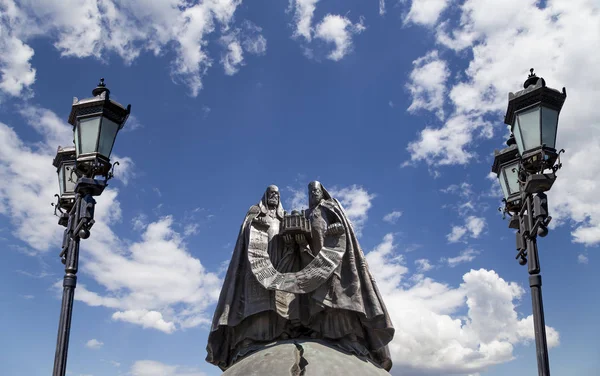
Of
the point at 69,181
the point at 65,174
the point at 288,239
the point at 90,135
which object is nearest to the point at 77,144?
the point at 90,135

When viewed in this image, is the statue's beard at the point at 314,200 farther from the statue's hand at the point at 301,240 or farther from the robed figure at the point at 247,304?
the statue's hand at the point at 301,240

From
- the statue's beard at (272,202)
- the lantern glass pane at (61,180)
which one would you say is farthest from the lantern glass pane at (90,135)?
the statue's beard at (272,202)

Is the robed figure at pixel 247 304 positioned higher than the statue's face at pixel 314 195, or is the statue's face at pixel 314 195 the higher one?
the statue's face at pixel 314 195

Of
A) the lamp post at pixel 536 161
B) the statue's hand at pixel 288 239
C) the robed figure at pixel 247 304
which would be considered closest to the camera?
the lamp post at pixel 536 161

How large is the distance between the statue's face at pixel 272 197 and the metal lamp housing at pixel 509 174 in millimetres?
4119

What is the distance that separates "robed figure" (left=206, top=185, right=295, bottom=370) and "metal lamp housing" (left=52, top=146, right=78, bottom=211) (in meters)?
3.05

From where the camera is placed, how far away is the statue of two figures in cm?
995

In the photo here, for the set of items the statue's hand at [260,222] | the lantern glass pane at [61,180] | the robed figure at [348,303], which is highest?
the lantern glass pane at [61,180]

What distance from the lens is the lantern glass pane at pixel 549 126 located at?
8.05 metres

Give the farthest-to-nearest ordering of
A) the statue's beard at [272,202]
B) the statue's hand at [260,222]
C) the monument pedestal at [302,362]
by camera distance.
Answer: the statue's beard at [272,202] < the statue's hand at [260,222] < the monument pedestal at [302,362]

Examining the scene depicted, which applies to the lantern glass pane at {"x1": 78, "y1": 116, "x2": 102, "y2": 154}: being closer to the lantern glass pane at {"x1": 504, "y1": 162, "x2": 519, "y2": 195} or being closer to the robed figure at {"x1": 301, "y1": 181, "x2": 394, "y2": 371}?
the robed figure at {"x1": 301, "y1": 181, "x2": 394, "y2": 371}

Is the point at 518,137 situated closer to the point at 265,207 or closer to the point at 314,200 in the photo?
the point at 314,200

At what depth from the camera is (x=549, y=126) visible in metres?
8.11

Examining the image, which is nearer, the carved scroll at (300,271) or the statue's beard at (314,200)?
the carved scroll at (300,271)
